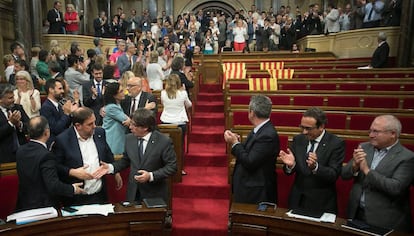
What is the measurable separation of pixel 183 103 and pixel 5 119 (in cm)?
167

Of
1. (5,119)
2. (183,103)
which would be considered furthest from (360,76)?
(5,119)

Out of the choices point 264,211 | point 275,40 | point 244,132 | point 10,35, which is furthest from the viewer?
point 275,40

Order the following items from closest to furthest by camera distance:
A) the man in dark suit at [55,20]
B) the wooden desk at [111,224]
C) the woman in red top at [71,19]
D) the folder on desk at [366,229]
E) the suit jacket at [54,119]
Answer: the folder on desk at [366,229] → the wooden desk at [111,224] → the suit jacket at [54,119] → the man in dark suit at [55,20] → the woman in red top at [71,19]

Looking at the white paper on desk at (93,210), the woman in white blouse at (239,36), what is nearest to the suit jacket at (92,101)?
the white paper on desk at (93,210)

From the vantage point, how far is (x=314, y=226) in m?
1.65

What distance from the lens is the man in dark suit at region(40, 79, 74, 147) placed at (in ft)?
9.05

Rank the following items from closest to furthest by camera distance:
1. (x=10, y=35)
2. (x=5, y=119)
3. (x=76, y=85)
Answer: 1. (x=5, y=119)
2. (x=76, y=85)
3. (x=10, y=35)

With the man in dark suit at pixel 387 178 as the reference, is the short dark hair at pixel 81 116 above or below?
above

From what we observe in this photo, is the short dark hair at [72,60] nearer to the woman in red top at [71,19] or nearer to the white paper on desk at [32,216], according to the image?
the white paper on desk at [32,216]

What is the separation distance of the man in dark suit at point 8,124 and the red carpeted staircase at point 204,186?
1407mm

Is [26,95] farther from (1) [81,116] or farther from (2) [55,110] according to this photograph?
(1) [81,116]

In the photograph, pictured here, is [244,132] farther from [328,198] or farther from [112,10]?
[112,10]

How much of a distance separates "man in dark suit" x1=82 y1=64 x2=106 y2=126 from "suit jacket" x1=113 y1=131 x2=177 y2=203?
119cm

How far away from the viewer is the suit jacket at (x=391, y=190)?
1.80 m
